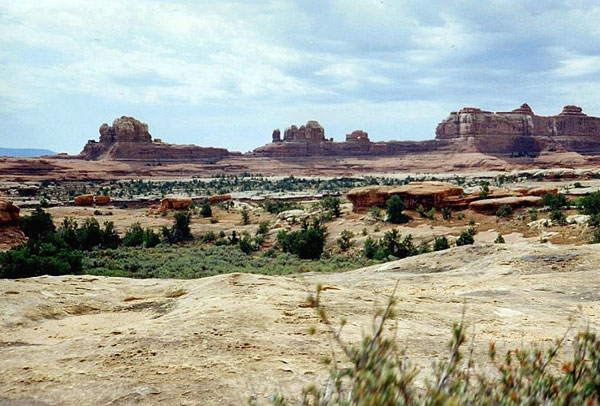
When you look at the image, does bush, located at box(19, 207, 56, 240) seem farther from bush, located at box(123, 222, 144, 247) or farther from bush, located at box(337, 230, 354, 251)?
bush, located at box(337, 230, 354, 251)

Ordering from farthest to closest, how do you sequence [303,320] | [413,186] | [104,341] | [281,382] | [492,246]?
[413,186] → [492,246] → [303,320] → [104,341] → [281,382]

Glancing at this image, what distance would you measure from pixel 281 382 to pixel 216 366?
2.29ft

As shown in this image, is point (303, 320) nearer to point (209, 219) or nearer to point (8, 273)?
point (8, 273)

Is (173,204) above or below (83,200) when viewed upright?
below

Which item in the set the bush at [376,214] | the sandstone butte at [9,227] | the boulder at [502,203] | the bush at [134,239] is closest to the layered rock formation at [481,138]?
the boulder at [502,203]

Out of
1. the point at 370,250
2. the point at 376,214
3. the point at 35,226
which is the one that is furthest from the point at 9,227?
the point at 376,214

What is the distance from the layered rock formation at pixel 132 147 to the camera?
104 m

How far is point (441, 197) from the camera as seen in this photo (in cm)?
3500

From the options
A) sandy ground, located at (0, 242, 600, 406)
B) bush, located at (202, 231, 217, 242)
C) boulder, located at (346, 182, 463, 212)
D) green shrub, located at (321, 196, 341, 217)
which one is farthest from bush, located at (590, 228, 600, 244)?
bush, located at (202, 231, 217, 242)

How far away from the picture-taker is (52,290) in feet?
24.8

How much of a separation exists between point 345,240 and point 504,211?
10.9m

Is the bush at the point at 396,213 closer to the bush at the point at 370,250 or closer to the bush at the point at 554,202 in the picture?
the bush at the point at 370,250

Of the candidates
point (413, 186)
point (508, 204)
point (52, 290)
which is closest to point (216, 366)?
point (52, 290)

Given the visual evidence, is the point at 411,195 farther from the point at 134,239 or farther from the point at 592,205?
the point at 134,239
